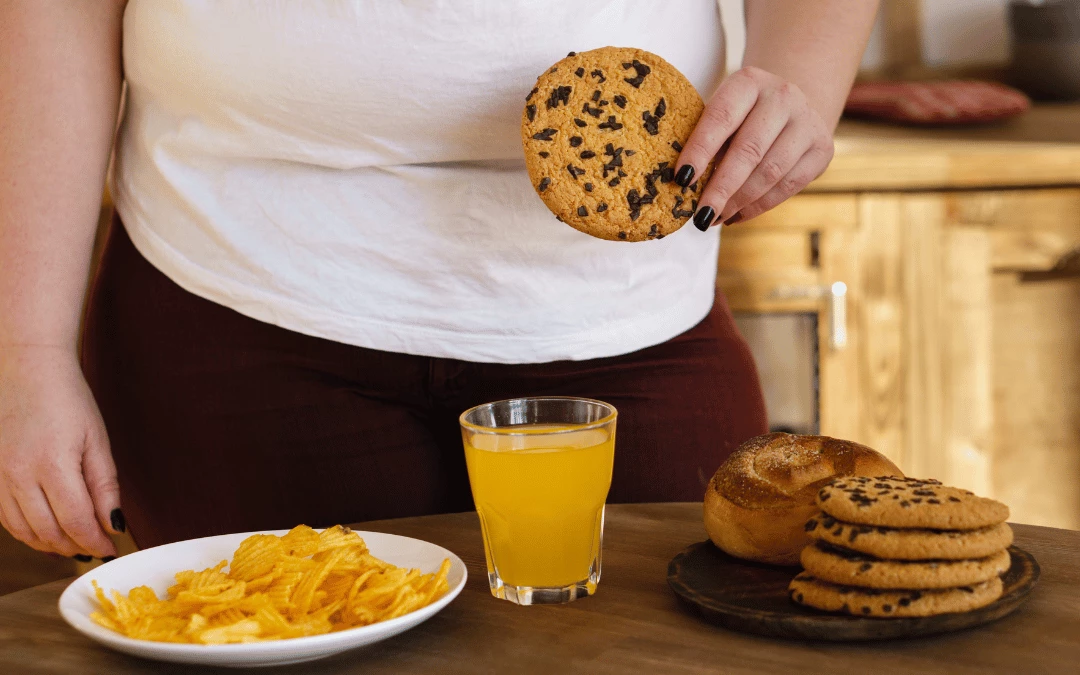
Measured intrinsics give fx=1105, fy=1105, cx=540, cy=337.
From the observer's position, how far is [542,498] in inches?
27.4

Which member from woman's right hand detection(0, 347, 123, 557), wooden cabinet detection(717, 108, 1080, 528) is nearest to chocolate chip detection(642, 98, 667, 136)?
woman's right hand detection(0, 347, 123, 557)

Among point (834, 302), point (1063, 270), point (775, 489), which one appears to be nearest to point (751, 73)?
point (775, 489)

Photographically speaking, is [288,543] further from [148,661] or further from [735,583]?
[735,583]

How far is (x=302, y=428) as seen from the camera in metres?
0.99

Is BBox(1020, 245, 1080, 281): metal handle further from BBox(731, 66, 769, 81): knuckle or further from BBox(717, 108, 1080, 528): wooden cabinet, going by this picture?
BBox(731, 66, 769, 81): knuckle

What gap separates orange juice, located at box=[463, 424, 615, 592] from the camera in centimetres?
69

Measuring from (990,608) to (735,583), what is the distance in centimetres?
14

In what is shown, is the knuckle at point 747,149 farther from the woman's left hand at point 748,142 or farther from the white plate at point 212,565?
the white plate at point 212,565

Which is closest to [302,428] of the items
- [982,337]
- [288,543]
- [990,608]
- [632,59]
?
[288,543]

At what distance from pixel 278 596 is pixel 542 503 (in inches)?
6.7

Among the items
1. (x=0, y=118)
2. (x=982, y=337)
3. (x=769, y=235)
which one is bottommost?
(x=982, y=337)

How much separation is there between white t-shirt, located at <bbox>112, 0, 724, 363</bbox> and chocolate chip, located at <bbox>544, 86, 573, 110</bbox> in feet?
0.32

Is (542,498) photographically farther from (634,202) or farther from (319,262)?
(319,262)

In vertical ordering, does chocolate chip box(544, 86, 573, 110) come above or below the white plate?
above
